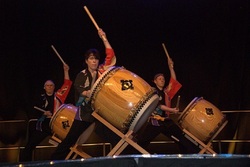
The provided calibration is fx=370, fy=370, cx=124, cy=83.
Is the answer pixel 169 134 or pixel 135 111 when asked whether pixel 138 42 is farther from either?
pixel 135 111

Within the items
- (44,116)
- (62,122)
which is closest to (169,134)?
(62,122)

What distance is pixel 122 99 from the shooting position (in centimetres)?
265

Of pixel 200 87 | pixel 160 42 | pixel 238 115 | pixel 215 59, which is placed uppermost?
pixel 160 42

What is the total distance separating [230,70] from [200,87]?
0.46 meters

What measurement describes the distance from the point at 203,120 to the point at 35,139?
196cm

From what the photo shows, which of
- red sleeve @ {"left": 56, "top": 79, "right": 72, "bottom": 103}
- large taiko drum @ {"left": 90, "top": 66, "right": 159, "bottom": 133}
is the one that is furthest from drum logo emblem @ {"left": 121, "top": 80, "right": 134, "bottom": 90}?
red sleeve @ {"left": 56, "top": 79, "right": 72, "bottom": 103}

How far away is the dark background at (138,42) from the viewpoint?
4.94 meters

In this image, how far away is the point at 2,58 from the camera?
5.34 meters

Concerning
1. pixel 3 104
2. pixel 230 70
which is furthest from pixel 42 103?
pixel 230 70

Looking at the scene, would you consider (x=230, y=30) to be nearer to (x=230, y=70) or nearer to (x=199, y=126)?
(x=230, y=70)

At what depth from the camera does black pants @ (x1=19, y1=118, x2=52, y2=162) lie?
4.32m

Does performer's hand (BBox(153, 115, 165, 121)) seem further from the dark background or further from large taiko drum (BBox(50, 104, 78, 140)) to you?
the dark background

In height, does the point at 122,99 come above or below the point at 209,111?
above

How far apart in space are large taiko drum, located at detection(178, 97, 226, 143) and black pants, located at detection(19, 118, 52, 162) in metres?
1.67
